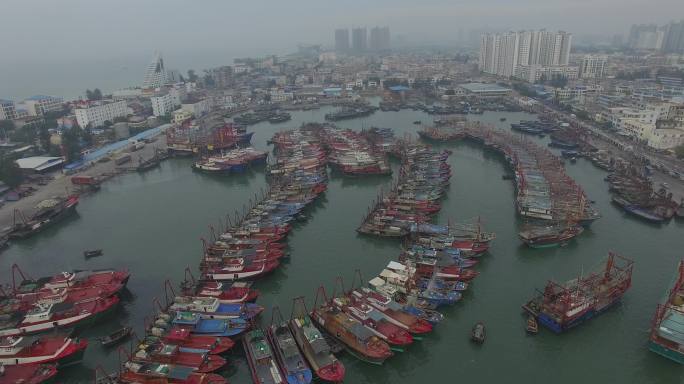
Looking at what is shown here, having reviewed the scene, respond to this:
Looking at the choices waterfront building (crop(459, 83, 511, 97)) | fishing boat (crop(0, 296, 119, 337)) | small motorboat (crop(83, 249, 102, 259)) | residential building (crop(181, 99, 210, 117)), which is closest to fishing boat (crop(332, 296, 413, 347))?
fishing boat (crop(0, 296, 119, 337))

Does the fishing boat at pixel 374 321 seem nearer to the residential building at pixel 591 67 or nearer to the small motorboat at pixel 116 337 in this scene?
the small motorboat at pixel 116 337

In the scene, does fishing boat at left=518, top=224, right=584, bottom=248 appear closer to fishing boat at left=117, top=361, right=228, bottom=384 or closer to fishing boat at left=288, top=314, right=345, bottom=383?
fishing boat at left=288, top=314, right=345, bottom=383

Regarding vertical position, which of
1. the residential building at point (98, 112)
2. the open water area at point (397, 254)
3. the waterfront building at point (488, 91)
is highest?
the residential building at point (98, 112)

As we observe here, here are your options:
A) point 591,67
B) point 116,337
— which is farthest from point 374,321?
point 591,67

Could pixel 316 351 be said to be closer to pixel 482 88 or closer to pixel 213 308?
pixel 213 308

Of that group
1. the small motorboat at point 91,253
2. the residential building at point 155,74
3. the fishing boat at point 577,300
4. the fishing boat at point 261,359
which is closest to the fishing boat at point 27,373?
the fishing boat at point 261,359
